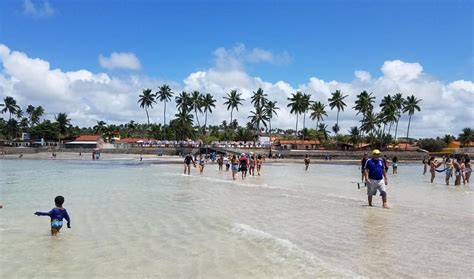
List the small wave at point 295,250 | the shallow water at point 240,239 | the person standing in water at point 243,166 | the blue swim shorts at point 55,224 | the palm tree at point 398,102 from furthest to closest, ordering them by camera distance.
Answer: the palm tree at point 398,102 → the person standing in water at point 243,166 → the blue swim shorts at point 55,224 → the shallow water at point 240,239 → the small wave at point 295,250

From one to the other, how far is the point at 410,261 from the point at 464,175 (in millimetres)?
19813

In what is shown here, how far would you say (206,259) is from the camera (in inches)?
285

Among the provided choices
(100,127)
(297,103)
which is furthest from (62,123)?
(297,103)

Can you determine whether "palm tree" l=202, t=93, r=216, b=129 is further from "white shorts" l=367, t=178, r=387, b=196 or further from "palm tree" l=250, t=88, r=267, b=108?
"white shorts" l=367, t=178, r=387, b=196

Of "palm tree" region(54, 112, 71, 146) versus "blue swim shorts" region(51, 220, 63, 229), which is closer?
"blue swim shorts" region(51, 220, 63, 229)

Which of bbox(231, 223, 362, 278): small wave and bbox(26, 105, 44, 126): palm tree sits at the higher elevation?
bbox(26, 105, 44, 126): palm tree

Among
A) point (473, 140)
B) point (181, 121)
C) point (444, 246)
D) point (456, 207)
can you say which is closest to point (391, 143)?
point (473, 140)

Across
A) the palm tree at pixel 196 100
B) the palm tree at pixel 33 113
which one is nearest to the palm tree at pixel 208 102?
the palm tree at pixel 196 100

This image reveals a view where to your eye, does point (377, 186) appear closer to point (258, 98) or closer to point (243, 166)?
point (243, 166)

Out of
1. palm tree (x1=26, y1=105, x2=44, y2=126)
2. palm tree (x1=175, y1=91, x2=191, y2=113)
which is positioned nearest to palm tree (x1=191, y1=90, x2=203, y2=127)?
palm tree (x1=175, y1=91, x2=191, y2=113)

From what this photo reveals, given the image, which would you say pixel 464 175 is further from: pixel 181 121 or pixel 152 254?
pixel 181 121

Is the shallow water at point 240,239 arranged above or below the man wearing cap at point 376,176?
below

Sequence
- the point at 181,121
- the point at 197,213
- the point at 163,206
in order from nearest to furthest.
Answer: the point at 197,213, the point at 163,206, the point at 181,121

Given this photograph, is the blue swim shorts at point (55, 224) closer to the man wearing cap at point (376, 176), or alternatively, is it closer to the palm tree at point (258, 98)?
the man wearing cap at point (376, 176)
